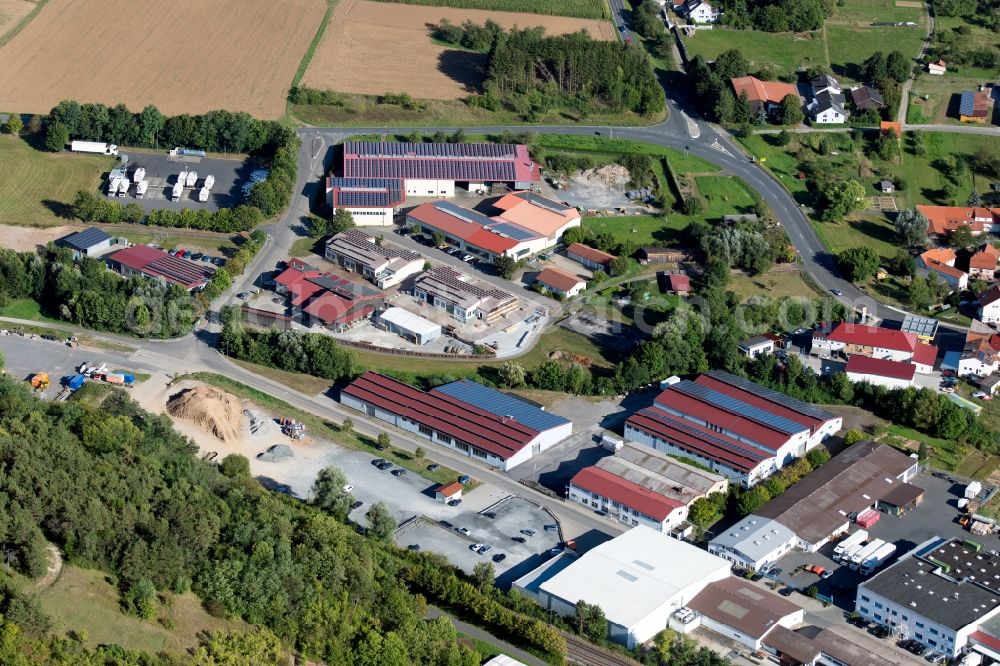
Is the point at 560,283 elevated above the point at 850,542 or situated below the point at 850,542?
above

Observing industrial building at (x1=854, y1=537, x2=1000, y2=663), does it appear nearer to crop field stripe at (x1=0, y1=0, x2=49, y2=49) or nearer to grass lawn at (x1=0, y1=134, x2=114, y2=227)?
grass lawn at (x1=0, y1=134, x2=114, y2=227)

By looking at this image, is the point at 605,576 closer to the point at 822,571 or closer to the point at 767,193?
the point at 822,571

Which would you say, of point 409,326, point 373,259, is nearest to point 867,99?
point 373,259

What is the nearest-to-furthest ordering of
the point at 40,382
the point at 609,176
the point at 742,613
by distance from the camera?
the point at 742,613 < the point at 40,382 < the point at 609,176

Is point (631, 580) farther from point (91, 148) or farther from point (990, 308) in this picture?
point (91, 148)

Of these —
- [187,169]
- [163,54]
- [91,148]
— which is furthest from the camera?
[163,54]

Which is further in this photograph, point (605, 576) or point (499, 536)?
point (499, 536)

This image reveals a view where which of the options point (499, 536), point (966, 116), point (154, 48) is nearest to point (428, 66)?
point (154, 48)

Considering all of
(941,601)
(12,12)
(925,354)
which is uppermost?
(12,12)
